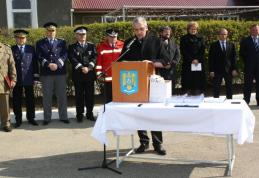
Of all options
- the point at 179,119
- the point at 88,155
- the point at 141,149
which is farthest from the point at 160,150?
the point at 179,119

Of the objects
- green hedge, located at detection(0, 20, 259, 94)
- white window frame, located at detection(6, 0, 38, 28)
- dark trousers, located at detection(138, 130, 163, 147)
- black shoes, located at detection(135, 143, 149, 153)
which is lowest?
black shoes, located at detection(135, 143, 149, 153)

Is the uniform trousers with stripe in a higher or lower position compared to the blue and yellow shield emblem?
lower

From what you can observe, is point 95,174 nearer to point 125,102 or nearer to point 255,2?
point 125,102

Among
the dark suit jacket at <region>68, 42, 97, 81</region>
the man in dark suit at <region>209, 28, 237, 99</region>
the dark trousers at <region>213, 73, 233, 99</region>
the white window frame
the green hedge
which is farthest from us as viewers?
the white window frame

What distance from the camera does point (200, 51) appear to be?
10.8 m

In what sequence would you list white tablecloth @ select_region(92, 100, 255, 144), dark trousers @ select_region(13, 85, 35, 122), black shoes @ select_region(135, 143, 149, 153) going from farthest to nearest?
dark trousers @ select_region(13, 85, 35, 122), black shoes @ select_region(135, 143, 149, 153), white tablecloth @ select_region(92, 100, 255, 144)

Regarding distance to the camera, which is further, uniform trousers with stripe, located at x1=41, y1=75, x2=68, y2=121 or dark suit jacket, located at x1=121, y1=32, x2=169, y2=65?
uniform trousers with stripe, located at x1=41, y1=75, x2=68, y2=121

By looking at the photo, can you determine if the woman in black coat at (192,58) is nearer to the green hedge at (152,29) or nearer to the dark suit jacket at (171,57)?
the dark suit jacket at (171,57)

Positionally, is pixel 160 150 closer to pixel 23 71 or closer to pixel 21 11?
pixel 23 71

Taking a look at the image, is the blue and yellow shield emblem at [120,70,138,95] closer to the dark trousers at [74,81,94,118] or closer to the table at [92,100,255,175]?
the table at [92,100,255,175]

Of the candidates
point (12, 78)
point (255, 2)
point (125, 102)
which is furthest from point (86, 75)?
point (255, 2)

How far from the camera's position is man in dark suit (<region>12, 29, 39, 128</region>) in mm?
9961

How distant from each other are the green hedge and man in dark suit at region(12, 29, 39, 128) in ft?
4.92

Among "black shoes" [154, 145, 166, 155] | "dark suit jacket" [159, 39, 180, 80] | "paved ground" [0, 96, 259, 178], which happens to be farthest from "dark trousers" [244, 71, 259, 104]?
"black shoes" [154, 145, 166, 155]
